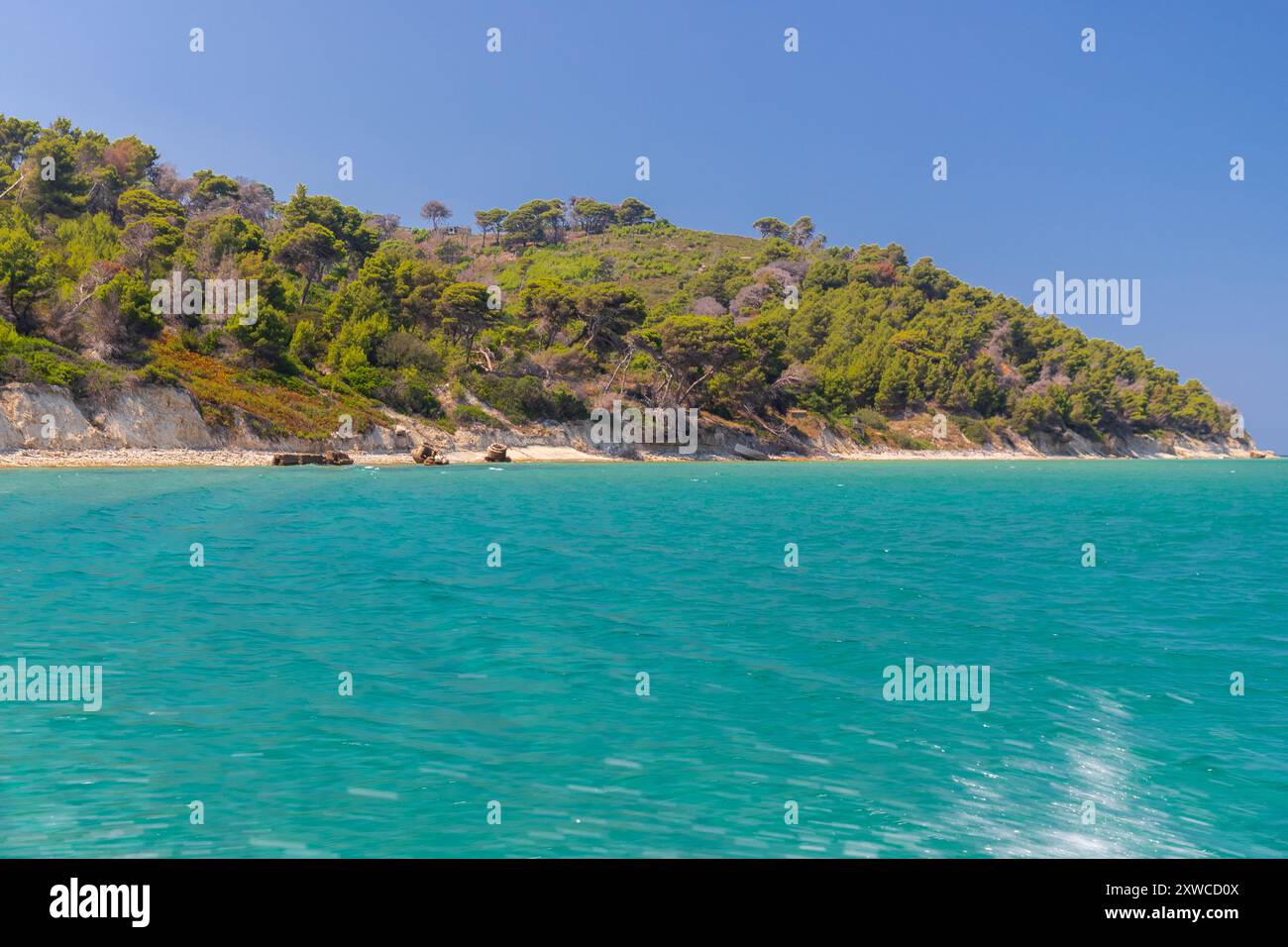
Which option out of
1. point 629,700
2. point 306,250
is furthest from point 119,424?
point 629,700

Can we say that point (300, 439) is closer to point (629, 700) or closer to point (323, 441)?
point (323, 441)

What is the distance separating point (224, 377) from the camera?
67.4m

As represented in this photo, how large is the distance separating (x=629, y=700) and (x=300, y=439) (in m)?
61.1

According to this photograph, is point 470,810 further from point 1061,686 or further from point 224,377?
point 224,377

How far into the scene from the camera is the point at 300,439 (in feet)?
218

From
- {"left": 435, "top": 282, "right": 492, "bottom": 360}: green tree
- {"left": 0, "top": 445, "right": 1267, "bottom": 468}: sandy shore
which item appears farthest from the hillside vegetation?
{"left": 0, "top": 445, "right": 1267, "bottom": 468}: sandy shore

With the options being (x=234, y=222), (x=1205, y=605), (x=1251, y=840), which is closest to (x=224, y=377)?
(x=234, y=222)

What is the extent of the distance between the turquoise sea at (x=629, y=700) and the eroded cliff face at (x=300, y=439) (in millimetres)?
32087

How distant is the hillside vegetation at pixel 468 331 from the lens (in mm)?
65500

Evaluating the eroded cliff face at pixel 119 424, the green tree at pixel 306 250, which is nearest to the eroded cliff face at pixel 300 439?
the eroded cliff face at pixel 119 424

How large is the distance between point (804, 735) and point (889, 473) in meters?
68.8

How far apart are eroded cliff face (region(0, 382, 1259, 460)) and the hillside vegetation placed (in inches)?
46.4

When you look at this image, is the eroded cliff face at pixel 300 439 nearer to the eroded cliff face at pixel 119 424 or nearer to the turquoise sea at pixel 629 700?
the eroded cliff face at pixel 119 424

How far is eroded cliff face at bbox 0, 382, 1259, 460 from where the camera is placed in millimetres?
54094
